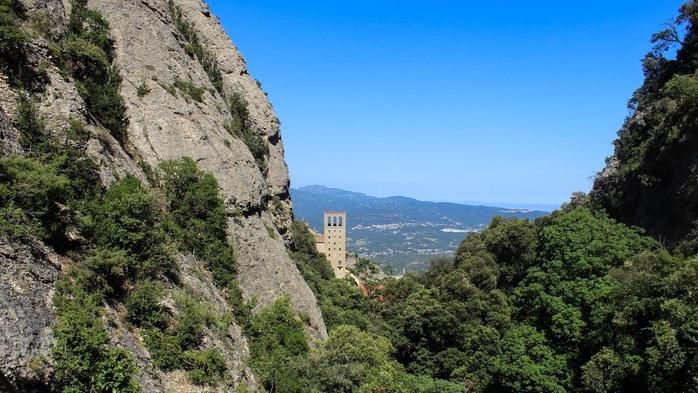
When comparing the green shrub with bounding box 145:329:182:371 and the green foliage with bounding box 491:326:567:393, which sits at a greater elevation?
the green shrub with bounding box 145:329:182:371

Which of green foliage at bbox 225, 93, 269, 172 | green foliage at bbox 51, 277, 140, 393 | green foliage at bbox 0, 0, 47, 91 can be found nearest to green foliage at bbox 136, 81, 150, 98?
green foliage at bbox 0, 0, 47, 91

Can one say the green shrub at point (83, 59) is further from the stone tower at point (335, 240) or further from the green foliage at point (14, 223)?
the stone tower at point (335, 240)

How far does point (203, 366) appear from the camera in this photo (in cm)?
1800

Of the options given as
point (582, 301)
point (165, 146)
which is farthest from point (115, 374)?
point (582, 301)

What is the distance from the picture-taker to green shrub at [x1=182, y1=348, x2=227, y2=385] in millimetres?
17562

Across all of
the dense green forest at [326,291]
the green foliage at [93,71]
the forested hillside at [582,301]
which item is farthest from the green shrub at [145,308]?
the green foliage at [93,71]

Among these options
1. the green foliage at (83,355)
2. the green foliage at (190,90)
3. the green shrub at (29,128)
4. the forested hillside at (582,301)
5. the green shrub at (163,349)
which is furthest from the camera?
the green foliage at (190,90)

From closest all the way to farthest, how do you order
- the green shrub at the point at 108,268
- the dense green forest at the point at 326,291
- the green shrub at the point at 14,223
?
the green shrub at the point at 14,223 < the dense green forest at the point at 326,291 < the green shrub at the point at 108,268

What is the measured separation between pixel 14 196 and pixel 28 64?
939cm

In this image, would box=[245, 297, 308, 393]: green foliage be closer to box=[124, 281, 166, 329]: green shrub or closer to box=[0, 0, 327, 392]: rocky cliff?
box=[0, 0, 327, 392]: rocky cliff

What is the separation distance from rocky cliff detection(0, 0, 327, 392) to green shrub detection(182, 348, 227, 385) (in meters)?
0.47

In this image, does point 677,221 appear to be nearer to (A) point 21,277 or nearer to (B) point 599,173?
(B) point 599,173

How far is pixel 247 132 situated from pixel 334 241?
242 ft

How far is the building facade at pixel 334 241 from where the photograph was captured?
114688 millimetres
